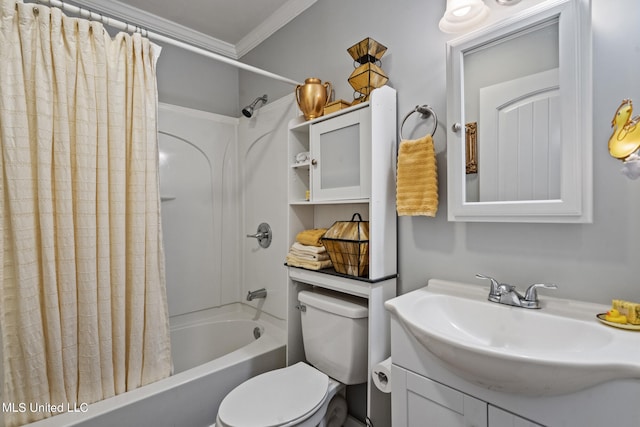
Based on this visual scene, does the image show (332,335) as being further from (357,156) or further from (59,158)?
(59,158)

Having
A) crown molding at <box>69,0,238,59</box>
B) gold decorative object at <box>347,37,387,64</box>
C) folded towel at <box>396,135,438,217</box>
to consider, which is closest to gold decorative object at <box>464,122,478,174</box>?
folded towel at <box>396,135,438,217</box>

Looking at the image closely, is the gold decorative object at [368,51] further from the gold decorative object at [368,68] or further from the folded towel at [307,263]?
the folded towel at [307,263]

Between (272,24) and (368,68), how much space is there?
122 cm

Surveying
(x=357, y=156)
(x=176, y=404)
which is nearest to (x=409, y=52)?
(x=357, y=156)

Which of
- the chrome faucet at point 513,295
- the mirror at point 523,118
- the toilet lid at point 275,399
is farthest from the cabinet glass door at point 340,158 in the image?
the toilet lid at point 275,399

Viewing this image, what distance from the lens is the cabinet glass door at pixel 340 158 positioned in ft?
4.49

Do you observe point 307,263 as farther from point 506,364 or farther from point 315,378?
point 506,364

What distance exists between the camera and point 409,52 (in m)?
1.41

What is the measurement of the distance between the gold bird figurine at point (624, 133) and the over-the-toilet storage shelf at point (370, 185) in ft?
2.40

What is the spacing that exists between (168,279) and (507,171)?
Result: 7.18ft

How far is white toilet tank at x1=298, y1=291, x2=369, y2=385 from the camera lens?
4.47 ft

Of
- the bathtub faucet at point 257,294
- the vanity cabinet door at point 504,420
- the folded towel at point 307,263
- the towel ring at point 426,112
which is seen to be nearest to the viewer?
the vanity cabinet door at point 504,420

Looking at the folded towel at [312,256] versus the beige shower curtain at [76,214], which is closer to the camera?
the beige shower curtain at [76,214]

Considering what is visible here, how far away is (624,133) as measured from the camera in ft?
2.65
